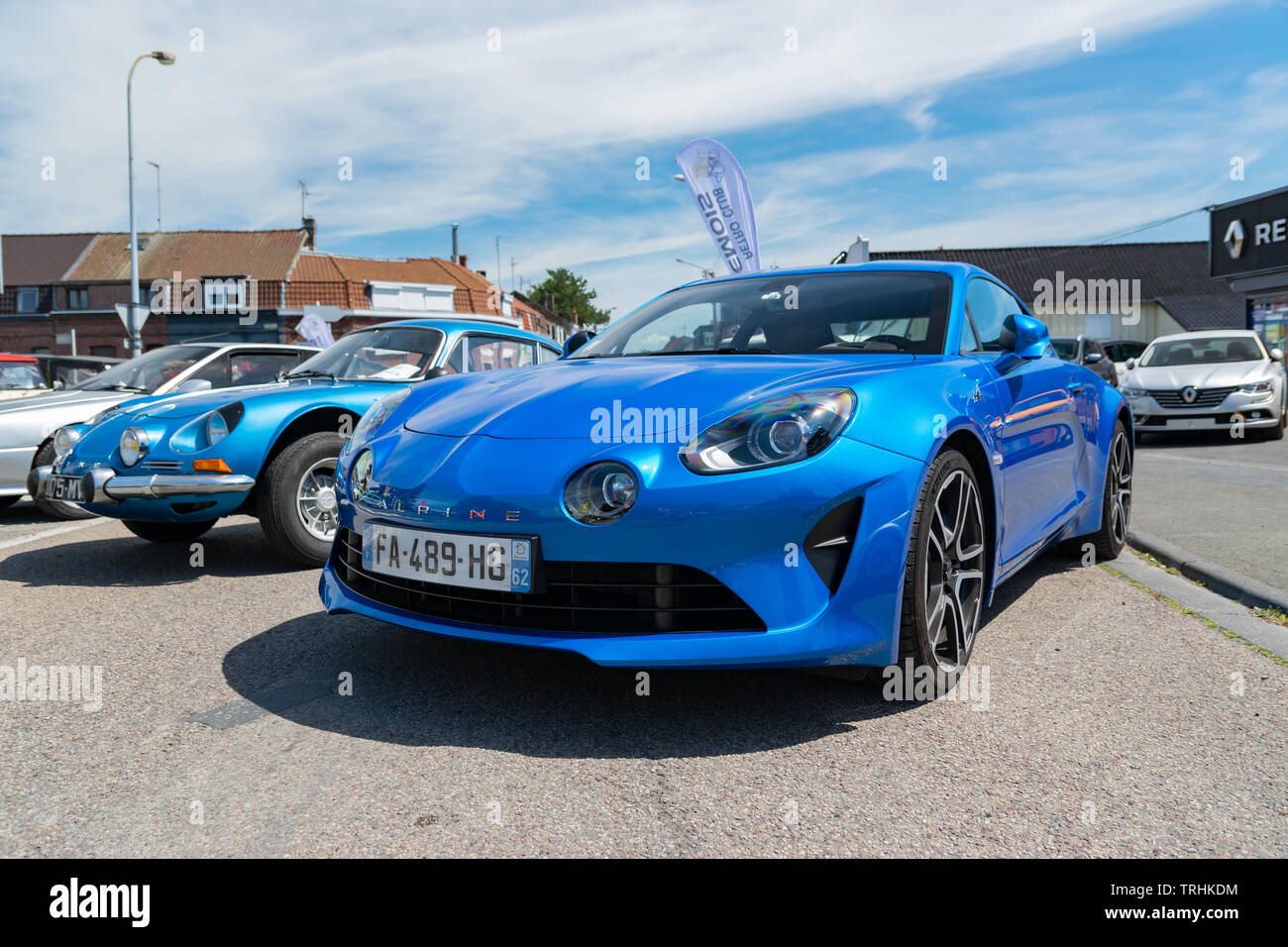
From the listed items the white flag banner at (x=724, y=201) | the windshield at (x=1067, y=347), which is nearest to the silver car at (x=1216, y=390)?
the windshield at (x=1067, y=347)

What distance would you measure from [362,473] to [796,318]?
64.5 inches

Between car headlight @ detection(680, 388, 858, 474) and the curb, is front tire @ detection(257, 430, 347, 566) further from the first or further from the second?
the curb

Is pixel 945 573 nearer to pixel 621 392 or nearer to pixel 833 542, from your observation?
pixel 833 542

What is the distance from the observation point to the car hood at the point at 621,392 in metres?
2.75

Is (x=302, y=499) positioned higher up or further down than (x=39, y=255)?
further down

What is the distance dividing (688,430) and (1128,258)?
191 feet

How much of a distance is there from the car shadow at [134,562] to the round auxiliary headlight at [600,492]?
9.92 feet

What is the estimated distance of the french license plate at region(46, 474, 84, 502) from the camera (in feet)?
16.0

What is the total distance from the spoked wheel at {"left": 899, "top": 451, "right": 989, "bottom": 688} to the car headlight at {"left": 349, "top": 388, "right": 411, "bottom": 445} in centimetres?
176

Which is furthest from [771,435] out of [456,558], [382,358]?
[382,358]

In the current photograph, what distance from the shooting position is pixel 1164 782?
2.38m

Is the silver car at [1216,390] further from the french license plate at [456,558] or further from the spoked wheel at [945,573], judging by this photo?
the french license plate at [456,558]

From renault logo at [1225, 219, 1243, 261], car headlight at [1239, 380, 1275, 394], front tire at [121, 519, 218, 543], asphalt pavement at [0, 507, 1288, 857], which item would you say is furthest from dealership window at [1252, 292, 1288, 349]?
front tire at [121, 519, 218, 543]

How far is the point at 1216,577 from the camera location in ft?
15.2
